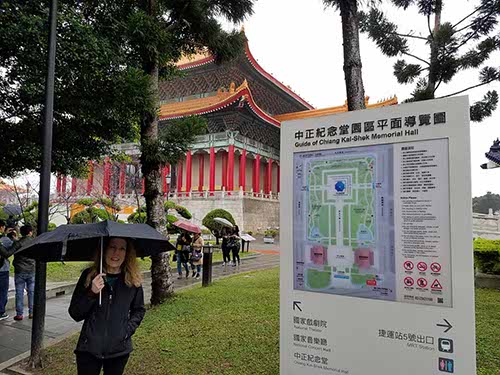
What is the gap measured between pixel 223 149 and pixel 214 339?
25.1 metres

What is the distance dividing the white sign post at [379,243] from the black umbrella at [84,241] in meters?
1.03

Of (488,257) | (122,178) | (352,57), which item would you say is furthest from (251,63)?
(352,57)

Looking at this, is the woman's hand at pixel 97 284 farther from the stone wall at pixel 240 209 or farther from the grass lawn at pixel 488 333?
the stone wall at pixel 240 209

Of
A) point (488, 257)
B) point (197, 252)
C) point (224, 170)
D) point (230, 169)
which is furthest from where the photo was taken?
point (224, 170)

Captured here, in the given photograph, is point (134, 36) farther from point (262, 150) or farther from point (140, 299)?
point (262, 150)

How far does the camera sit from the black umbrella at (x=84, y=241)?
251cm

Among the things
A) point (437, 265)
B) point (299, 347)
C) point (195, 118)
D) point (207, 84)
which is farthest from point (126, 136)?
point (207, 84)

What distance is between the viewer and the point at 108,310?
2.55m

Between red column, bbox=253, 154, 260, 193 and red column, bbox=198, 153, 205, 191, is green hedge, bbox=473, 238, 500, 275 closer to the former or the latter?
red column, bbox=253, 154, 260, 193

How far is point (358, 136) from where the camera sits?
273 cm

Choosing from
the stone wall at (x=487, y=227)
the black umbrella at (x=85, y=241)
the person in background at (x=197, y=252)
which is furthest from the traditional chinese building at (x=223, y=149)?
the black umbrella at (x=85, y=241)

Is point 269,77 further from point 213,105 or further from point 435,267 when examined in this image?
point 435,267

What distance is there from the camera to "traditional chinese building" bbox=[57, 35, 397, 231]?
90.9 feet

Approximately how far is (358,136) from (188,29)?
18.3 ft
